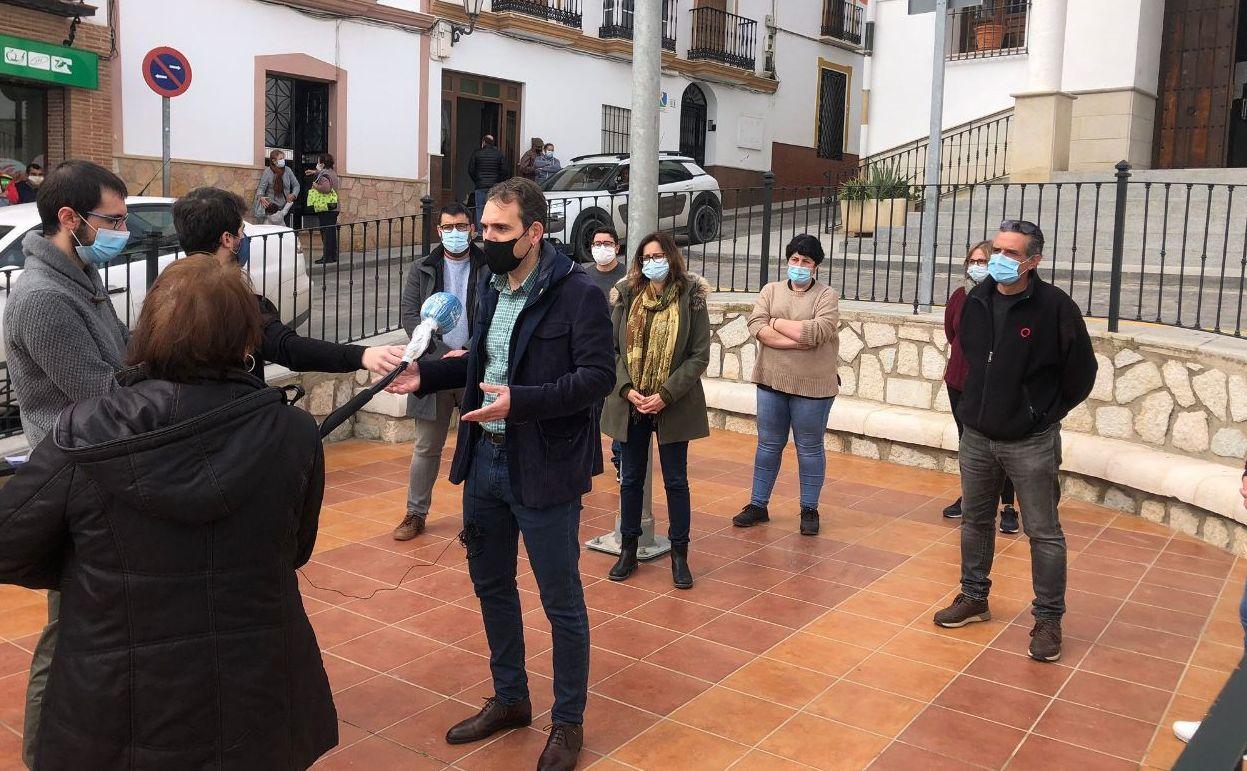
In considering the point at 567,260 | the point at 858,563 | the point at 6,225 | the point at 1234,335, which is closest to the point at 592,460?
the point at 567,260

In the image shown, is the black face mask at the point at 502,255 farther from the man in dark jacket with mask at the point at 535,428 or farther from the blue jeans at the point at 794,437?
the blue jeans at the point at 794,437

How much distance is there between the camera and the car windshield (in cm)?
1580

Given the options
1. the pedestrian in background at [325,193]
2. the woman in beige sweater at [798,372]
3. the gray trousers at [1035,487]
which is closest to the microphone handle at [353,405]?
the gray trousers at [1035,487]

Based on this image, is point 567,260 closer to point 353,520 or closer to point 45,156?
point 353,520

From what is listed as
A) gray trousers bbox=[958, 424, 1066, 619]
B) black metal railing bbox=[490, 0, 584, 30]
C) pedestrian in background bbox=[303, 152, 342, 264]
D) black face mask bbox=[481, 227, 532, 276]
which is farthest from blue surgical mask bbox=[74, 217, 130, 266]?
black metal railing bbox=[490, 0, 584, 30]

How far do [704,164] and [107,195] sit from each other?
22.9 m

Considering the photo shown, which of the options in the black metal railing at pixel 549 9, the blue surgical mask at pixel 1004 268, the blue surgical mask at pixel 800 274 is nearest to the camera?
the blue surgical mask at pixel 1004 268

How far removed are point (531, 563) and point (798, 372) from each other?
10.6 ft

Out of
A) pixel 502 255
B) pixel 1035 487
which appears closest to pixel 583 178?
pixel 1035 487

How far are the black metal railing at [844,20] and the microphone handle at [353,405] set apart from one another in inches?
1052

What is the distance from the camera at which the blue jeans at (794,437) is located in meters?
6.61

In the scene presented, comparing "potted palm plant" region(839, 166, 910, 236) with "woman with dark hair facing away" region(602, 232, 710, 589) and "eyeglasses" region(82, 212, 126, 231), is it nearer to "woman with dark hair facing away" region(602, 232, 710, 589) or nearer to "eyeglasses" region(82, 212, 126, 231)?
"woman with dark hair facing away" region(602, 232, 710, 589)

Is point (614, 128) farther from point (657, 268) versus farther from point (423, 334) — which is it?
point (423, 334)

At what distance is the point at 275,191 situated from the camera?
644 inches
